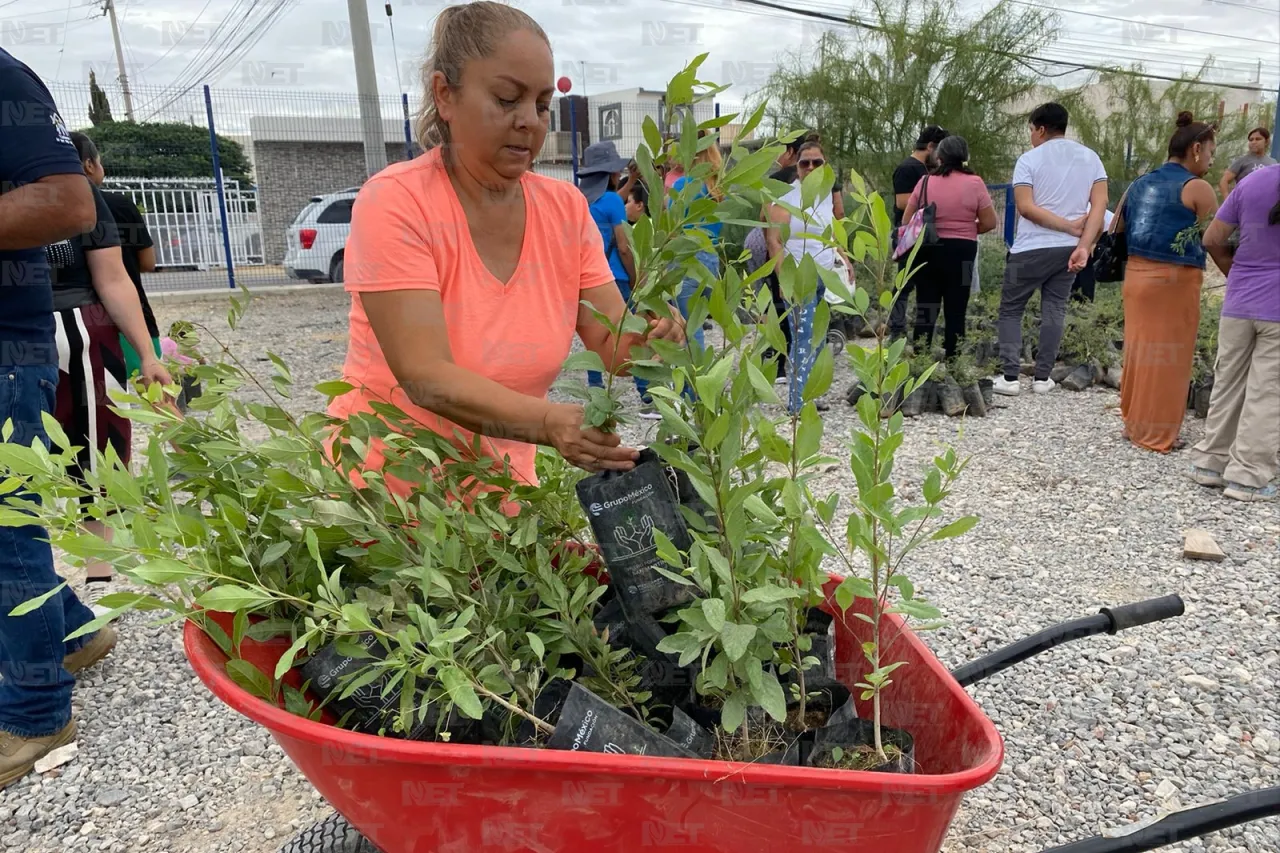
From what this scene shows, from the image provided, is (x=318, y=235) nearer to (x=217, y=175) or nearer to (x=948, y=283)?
(x=217, y=175)

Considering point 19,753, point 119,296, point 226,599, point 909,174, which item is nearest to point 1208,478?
point 909,174

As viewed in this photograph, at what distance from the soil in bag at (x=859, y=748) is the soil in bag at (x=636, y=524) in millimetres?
291

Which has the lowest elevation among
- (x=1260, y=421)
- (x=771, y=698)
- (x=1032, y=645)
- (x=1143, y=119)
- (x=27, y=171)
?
(x=1260, y=421)

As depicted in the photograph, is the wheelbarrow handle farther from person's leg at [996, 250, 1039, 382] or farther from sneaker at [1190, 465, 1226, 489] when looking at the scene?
person's leg at [996, 250, 1039, 382]

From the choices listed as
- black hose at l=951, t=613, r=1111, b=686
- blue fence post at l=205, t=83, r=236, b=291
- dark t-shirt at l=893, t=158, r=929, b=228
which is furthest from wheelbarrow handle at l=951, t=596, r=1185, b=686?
blue fence post at l=205, t=83, r=236, b=291

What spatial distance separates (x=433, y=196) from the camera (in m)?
1.54

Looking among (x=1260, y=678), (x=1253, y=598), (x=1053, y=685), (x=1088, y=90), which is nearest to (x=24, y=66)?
(x=1053, y=685)

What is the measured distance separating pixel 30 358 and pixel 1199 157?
5242mm

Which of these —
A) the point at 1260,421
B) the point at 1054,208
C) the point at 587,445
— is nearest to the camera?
the point at 587,445

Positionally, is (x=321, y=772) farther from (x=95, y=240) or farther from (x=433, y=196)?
(x=95, y=240)

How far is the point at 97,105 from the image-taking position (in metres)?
11.9

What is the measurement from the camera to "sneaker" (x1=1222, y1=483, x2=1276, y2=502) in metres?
4.17

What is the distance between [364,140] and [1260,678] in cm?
1327

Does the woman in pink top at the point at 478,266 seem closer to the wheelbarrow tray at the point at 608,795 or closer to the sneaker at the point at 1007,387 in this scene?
the wheelbarrow tray at the point at 608,795
